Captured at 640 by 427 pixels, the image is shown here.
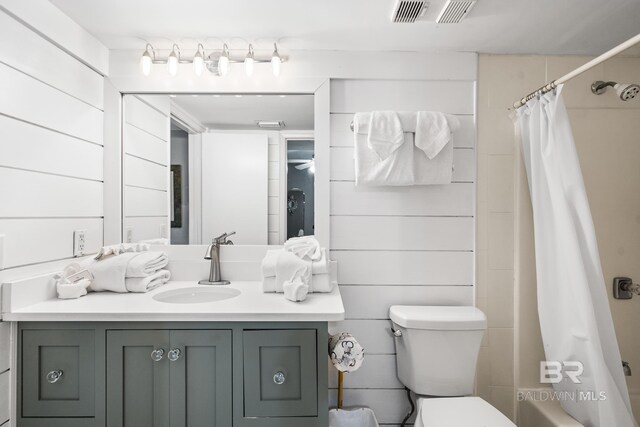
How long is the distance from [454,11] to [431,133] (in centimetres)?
52

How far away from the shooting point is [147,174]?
1.95 meters

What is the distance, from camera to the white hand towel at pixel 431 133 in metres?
1.75

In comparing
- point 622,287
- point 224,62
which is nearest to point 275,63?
point 224,62

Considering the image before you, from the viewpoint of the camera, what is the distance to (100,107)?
1.85m

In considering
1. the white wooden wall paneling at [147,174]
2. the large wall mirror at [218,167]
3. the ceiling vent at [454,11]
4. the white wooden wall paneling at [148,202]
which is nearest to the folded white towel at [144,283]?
the large wall mirror at [218,167]

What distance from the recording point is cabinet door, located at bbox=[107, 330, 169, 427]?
52.3 inches

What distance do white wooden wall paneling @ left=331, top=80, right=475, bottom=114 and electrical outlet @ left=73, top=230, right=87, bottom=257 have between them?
54.2 inches

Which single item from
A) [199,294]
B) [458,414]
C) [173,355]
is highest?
[199,294]

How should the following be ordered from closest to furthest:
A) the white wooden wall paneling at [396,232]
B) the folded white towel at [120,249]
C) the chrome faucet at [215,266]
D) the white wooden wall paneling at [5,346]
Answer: the white wooden wall paneling at [5,346] < the folded white towel at [120,249] < the chrome faucet at [215,266] < the white wooden wall paneling at [396,232]

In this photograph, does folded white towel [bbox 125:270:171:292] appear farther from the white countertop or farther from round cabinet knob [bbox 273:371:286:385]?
round cabinet knob [bbox 273:371:286:385]

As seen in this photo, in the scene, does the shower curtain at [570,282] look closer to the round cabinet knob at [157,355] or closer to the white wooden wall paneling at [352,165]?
the white wooden wall paneling at [352,165]

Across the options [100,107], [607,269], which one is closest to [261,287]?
[100,107]

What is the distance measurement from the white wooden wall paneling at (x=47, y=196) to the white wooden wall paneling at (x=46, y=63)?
397 mm

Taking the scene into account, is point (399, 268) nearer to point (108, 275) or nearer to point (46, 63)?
point (108, 275)
